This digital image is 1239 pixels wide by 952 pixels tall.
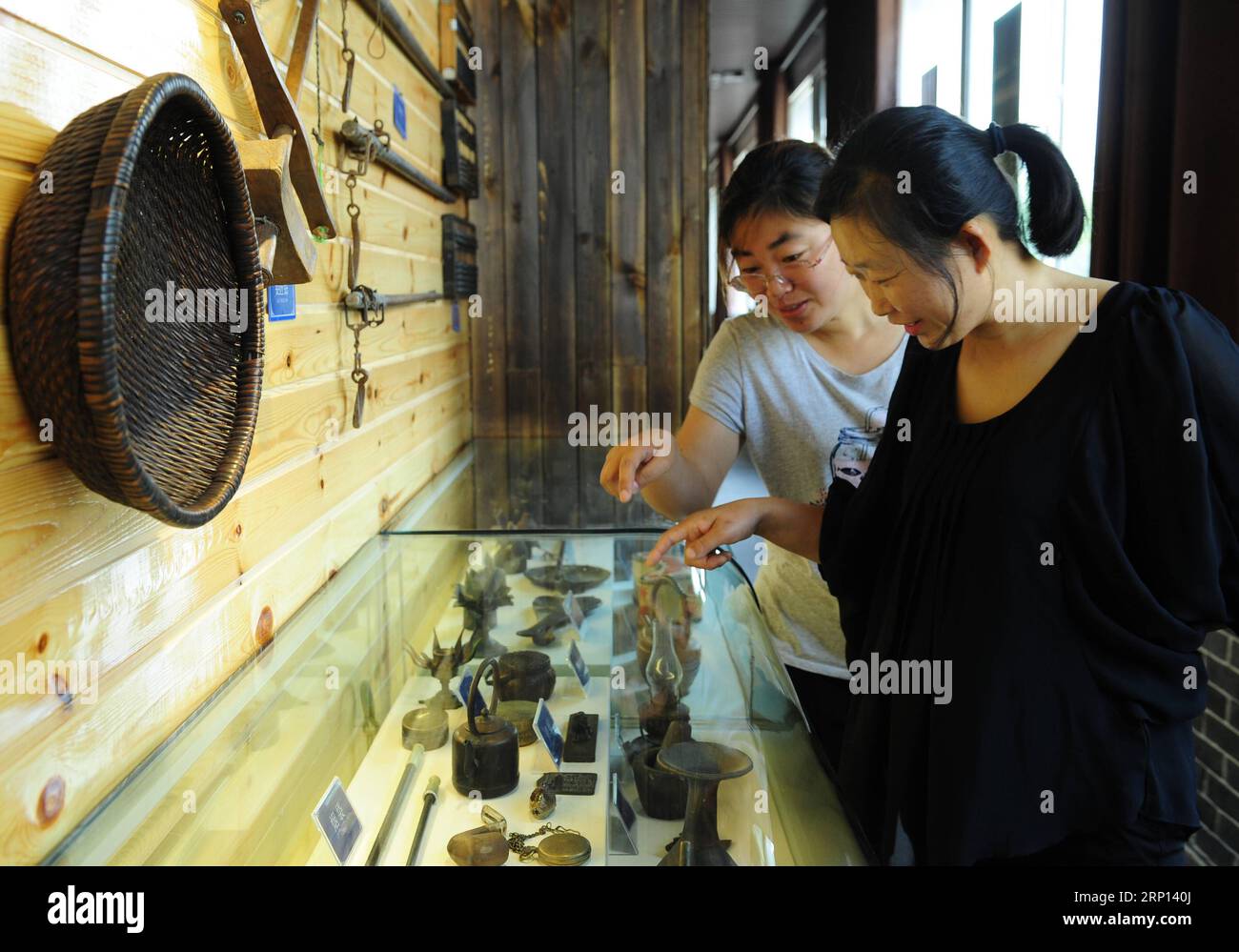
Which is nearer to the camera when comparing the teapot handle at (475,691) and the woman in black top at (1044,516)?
the woman in black top at (1044,516)

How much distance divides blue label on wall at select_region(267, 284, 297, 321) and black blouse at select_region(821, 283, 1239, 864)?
3.14 feet

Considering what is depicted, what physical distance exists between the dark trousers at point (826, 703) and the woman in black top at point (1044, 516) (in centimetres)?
50

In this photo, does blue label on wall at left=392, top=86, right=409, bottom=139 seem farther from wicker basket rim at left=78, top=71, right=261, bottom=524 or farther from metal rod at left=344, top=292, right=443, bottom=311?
wicker basket rim at left=78, top=71, right=261, bottom=524

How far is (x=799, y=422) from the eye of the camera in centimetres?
190

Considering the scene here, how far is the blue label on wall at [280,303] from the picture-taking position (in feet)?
4.70

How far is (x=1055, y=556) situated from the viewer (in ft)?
3.95

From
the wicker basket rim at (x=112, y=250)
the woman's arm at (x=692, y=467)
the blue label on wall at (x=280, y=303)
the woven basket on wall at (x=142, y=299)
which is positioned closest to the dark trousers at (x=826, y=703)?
the woman's arm at (x=692, y=467)

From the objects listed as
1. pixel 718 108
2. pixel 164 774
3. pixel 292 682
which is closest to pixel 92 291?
pixel 164 774

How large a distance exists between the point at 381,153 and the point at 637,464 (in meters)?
0.85

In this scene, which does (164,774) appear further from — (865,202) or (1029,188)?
(1029,188)

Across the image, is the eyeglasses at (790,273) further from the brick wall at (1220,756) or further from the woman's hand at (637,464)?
the brick wall at (1220,756)

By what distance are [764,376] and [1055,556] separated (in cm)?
80

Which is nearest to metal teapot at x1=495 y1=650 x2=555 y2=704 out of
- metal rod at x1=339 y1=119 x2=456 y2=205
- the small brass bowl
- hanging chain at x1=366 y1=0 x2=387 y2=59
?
the small brass bowl

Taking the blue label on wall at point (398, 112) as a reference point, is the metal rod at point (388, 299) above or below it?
below
